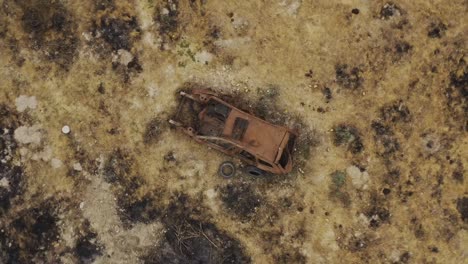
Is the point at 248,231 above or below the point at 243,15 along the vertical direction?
below

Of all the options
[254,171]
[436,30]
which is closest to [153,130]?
[254,171]

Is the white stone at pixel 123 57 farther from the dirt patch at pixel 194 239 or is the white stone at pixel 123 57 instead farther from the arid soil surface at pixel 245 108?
the dirt patch at pixel 194 239

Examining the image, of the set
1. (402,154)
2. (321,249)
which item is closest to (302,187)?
(321,249)

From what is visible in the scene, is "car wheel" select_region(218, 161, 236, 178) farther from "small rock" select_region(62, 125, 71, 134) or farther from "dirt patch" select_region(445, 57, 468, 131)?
"dirt patch" select_region(445, 57, 468, 131)

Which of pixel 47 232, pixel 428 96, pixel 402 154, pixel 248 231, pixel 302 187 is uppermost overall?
pixel 428 96

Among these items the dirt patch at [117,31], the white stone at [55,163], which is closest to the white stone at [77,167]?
the white stone at [55,163]

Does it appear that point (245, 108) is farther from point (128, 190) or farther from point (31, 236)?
point (31, 236)

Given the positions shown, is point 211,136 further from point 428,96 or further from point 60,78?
point 428,96
